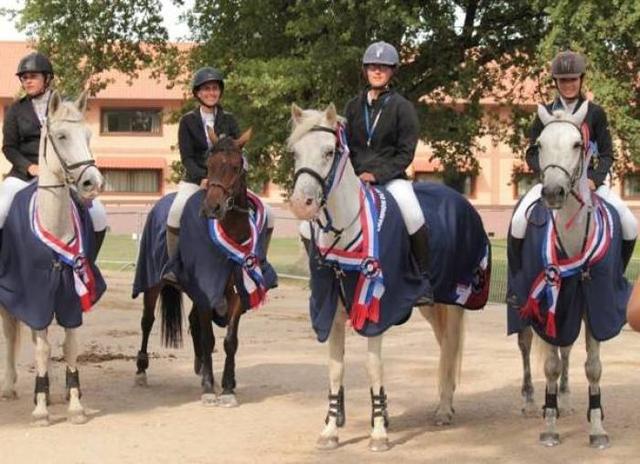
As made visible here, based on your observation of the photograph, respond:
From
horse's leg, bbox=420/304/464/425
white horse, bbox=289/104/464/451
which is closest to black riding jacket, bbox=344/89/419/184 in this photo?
white horse, bbox=289/104/464/451

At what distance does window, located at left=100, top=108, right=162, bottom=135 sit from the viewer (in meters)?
52.9

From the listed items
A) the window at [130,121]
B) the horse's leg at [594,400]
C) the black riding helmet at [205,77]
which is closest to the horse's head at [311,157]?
the horse's leg at [594,400]

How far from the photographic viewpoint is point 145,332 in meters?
10.3

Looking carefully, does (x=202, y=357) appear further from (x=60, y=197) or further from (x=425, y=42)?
(x=425, y=42)

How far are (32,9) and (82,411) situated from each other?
58.1ft

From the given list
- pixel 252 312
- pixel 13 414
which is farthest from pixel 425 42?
pixel 13 414

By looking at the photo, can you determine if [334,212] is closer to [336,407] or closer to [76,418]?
Result: [336,407]

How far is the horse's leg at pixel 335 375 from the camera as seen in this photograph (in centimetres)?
739

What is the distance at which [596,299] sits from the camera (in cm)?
738

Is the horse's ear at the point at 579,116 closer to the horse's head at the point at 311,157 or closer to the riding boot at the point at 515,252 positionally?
the riding boot at the point at 515,252

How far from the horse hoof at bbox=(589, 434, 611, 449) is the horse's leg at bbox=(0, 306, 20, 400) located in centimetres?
472

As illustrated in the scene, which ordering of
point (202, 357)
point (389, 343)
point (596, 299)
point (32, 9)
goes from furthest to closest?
point (32, 9) → point (389, 343) → point (202, 357) → point (596, 299)

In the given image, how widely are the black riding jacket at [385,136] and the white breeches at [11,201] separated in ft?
7.54

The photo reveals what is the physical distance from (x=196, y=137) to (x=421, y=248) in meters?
2.61
